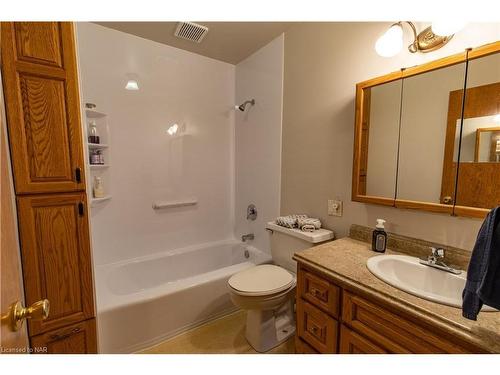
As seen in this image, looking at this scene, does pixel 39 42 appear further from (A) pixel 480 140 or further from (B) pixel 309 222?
(A) pixel 480 140

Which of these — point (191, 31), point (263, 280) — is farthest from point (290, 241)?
point (191, 31)

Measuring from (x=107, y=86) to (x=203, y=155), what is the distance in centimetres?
105

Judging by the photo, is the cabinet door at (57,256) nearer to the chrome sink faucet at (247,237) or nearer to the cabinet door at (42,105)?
the cabinet door at (42,105)

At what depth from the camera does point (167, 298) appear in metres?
1.66

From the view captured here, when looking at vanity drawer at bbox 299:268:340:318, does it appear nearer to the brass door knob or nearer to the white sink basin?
the white sink basin

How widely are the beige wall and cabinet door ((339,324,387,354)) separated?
63cm

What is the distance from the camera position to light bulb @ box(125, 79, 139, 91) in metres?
2.06

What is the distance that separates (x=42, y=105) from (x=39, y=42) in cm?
27

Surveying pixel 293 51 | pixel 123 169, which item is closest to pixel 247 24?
pixel 293 51

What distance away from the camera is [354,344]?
96cm

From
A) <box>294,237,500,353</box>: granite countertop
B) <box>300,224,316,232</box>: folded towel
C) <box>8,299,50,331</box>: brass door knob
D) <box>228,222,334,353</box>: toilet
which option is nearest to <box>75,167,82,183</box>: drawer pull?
<box>8,299,50,331</box>: brass door knob

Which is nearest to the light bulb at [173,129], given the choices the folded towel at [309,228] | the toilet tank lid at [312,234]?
the toilet tank lid at [312,234]

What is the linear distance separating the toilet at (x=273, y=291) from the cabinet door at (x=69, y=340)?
2.57 feet

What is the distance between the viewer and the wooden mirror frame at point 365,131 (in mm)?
984
